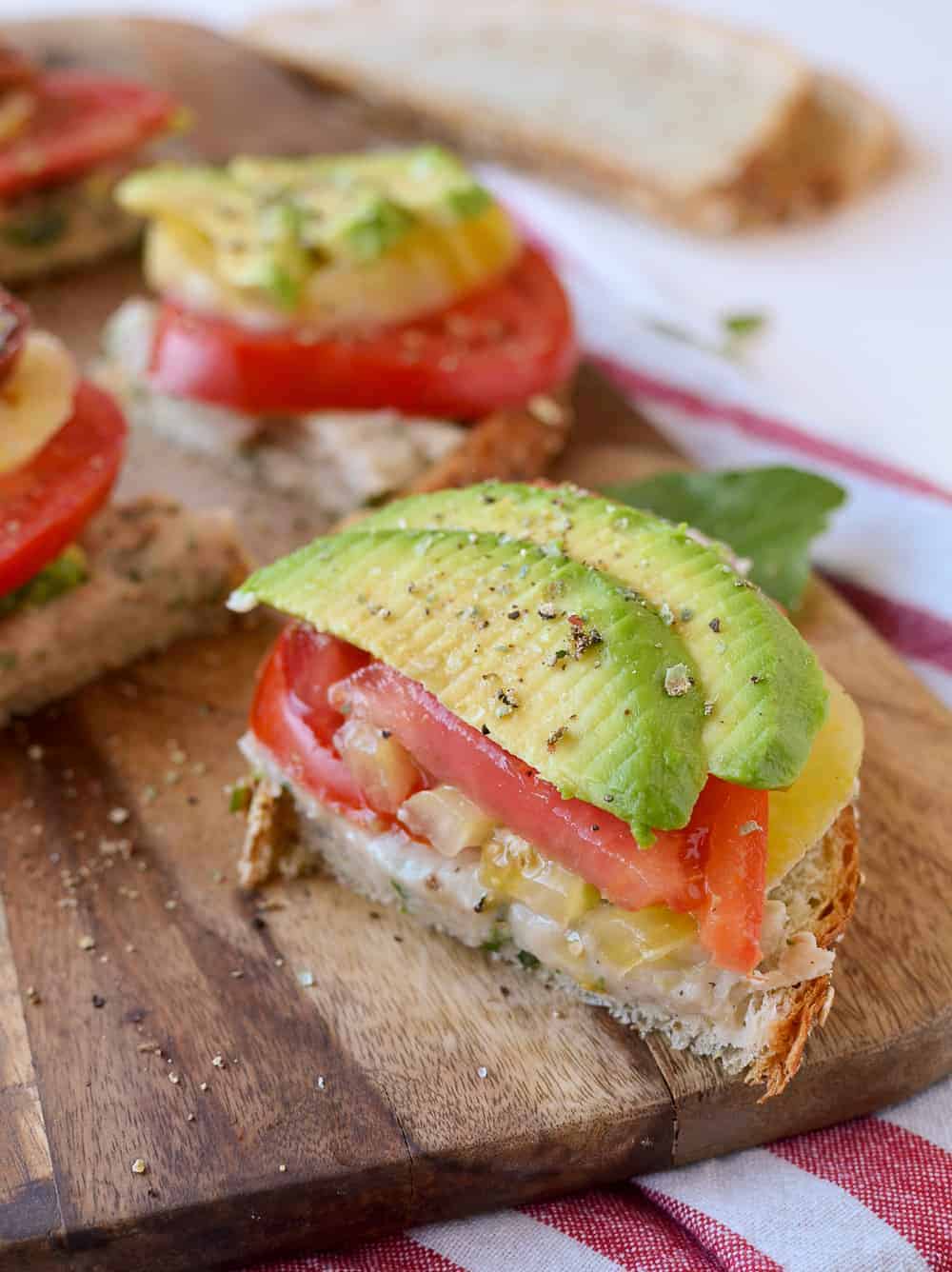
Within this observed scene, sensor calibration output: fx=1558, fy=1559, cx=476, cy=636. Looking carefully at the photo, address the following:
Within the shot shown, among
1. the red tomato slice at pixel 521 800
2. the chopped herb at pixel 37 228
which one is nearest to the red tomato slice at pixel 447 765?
the red tomato slice at pixel 521 800

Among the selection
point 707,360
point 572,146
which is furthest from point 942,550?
point 572,146

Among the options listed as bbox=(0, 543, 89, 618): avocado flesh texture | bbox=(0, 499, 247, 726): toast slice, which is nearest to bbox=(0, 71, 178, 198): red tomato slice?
bbox=(0, 499, 247, 726): toast slice

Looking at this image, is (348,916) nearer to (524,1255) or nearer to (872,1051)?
(524,1255)

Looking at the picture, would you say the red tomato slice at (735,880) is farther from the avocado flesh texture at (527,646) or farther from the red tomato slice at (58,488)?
the red tomato slice at (58,488)

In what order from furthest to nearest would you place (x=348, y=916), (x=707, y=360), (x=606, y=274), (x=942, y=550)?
1. (x=606, y=274)
2. (x=707, y=360)
3. (x=942, y=550)
4. (x=348, y=916)

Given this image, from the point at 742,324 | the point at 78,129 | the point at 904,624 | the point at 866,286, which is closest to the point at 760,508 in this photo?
the point at 904,624

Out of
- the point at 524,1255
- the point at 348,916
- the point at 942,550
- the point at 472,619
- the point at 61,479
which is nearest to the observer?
the point at 524,1255
